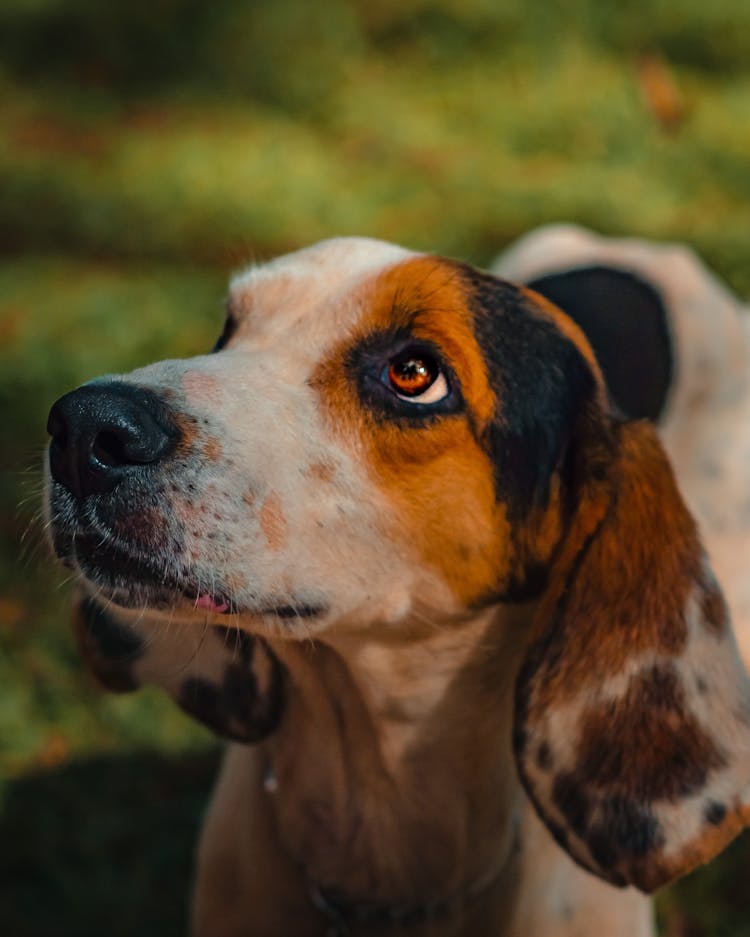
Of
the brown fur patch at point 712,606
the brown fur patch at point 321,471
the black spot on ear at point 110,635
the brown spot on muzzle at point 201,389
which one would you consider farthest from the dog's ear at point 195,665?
the brown fur patch at point 712,606

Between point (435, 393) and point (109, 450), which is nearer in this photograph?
point (109, 450)

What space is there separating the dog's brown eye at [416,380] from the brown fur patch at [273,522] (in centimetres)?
31

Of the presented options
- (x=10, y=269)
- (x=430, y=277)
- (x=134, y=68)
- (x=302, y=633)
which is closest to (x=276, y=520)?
(x=302, y=633)

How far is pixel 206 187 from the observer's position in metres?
6.50

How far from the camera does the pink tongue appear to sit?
2.06 metres

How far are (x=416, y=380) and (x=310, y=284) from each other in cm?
35

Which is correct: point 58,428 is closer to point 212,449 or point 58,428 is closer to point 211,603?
point 212,449

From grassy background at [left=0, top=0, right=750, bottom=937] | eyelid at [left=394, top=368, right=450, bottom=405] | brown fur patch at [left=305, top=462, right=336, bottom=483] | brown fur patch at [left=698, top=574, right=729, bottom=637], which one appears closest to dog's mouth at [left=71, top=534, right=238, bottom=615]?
brown fur patch at [left=305, top=462, right=336, bottom=483]

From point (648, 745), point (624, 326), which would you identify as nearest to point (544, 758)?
point (648, 745)

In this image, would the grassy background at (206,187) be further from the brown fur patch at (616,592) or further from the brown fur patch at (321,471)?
the brown fur patch at (321,471)

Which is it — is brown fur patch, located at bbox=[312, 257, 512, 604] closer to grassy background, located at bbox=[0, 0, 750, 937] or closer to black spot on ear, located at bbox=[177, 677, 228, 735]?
black spot on ear, located at bbox=[177, 677, 228, 735]

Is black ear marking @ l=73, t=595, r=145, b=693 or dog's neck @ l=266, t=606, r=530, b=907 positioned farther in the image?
black ear marking @ l=73, t=595, r=145, b=693

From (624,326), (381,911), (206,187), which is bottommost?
(206,187)

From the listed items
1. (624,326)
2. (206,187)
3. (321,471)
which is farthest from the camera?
(206,187)
